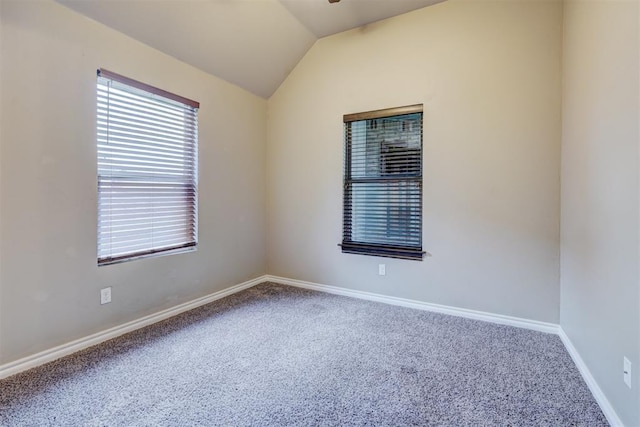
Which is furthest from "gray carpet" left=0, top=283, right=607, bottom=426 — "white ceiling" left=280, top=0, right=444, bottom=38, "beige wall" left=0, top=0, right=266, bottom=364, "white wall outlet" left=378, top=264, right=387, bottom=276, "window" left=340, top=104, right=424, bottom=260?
"white ceiling" left=280, top=0, right=444, bottom=38

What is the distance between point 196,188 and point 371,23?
102 inches

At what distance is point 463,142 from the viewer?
2.90 meters

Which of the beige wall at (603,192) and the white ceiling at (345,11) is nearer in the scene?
the beige wall at (603,192)

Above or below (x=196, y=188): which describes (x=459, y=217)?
below

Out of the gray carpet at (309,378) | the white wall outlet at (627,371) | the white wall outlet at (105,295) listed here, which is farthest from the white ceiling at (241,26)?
the white wall outlet at (627,371)

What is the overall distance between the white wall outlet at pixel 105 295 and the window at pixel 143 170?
216 mm

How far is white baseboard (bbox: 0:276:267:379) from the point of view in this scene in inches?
76.9

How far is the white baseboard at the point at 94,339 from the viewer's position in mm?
1952

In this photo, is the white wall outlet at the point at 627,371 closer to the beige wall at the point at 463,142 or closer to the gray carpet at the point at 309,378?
the gray carpet at the point at 309,378

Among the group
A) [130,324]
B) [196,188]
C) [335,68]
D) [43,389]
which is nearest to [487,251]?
[335,68]

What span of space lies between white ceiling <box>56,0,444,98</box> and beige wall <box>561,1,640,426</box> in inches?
63.6

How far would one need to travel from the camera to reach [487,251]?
2.83 meters

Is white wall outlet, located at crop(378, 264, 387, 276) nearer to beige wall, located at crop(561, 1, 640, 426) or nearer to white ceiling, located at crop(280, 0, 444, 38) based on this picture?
beige wall, located at crop(561, 1, 640, 426)

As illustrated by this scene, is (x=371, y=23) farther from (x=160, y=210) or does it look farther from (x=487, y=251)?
(x=160, y=210)
